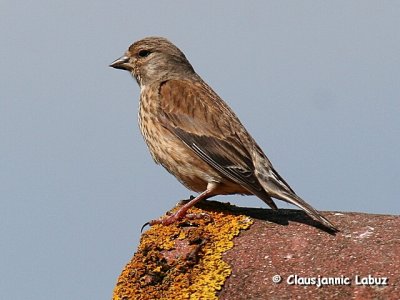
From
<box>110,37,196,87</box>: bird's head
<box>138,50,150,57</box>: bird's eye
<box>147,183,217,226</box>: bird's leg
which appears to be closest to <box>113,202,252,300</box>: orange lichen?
<box>147,183,217,226</box>: bird's leg

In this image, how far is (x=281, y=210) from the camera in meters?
5.34

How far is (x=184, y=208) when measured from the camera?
17.8 feet

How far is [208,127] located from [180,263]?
2059 mm

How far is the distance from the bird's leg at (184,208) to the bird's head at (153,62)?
1478mm

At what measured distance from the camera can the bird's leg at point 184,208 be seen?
5.11 meters

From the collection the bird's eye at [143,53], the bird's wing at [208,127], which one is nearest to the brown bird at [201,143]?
the bird's wing at [208,127]

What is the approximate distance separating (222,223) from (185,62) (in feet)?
9.25

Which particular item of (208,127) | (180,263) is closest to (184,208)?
(180,263)

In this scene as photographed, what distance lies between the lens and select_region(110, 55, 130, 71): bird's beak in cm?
762

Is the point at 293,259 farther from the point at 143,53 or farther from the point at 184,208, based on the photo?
the point at 143,53

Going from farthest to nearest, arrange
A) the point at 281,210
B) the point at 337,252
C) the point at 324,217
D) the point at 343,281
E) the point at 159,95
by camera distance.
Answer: the point at 159,95
the point at 281,210
the point at 324,217
the point at 337,252
the point at 343,281

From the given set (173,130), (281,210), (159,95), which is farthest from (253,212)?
(159,95)

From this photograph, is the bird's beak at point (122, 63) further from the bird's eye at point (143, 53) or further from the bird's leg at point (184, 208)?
the bird's leg at point (184, 208)

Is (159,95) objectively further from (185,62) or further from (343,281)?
(343,281)
